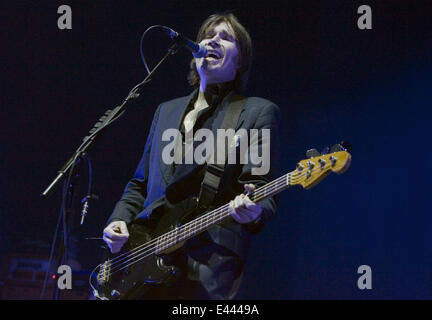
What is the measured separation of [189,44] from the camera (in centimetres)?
217

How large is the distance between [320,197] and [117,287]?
7.42ft

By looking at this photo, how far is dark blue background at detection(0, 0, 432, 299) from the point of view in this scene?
3.06 metres

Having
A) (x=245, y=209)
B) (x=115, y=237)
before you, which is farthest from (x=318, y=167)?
(x=115, y=237)

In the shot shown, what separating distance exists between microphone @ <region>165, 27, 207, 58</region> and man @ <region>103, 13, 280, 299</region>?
0.14 m

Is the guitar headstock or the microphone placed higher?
the microphone

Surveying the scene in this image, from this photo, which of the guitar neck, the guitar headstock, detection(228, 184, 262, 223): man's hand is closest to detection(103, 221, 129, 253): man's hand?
the guitar neck

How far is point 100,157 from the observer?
4355 mm

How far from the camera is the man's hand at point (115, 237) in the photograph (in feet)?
6.75

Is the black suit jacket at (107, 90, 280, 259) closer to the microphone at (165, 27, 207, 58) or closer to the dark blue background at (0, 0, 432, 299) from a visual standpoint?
the microphone at (165, 27, 207, 58)

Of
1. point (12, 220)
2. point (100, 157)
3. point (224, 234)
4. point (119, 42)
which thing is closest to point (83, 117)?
point (100, 157)

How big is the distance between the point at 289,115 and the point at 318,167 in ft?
7.26

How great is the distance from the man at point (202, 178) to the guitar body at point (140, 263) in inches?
1.5

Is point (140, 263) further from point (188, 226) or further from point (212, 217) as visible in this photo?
point (212, 217)
